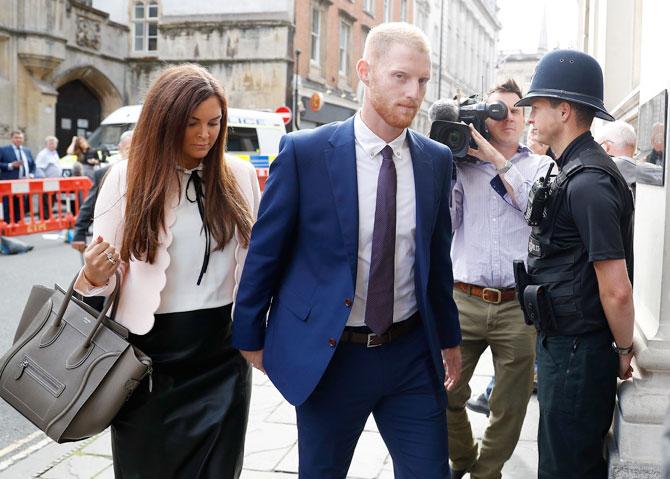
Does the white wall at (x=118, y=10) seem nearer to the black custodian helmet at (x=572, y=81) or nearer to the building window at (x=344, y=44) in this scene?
the building window at (x=344, y=44)

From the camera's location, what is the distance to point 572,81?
2889mm

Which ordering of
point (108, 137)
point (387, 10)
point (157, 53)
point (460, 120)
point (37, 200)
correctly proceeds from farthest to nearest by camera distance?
point (387, 10) → point (157, 53) → point (108, 137) → point (37, 200) → point (460, 120)

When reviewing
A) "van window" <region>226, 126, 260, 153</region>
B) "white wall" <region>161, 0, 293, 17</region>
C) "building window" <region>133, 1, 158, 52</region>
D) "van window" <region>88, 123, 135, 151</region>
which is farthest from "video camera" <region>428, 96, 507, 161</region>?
"building window" <region>133, 1, 158, 52</region>

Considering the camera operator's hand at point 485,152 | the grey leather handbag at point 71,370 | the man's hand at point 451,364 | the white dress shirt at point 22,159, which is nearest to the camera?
the grey leather handbag at point 71,370

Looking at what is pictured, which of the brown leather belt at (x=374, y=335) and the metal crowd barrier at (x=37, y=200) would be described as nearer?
the brown leather belt at (x=374, y=335)

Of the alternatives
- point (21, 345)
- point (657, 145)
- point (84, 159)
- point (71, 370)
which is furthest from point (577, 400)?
point (84, 159)

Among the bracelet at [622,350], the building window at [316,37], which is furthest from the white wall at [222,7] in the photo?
the bracelet at [622,350]

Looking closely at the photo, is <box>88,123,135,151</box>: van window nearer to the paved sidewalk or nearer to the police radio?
the paved sidewalk

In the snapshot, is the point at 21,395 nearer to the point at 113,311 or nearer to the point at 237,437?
the point at 113,311

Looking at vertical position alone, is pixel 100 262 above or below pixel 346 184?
below

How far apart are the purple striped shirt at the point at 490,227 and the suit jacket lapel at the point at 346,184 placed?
1193mm

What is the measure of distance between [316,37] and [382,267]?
3016 centimetres

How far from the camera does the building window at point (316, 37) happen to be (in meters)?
31.5

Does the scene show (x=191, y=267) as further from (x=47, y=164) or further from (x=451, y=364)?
(x=47, y=164)
